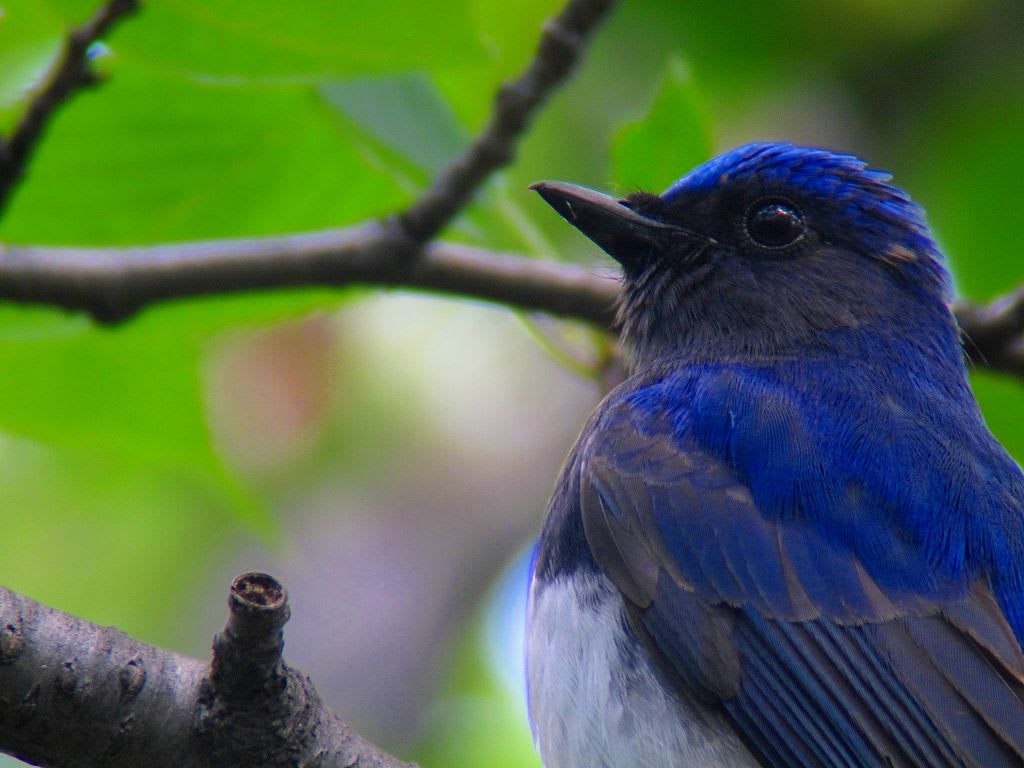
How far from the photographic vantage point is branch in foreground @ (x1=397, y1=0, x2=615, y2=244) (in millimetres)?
3938

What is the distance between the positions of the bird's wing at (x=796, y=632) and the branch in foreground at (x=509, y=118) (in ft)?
2.89

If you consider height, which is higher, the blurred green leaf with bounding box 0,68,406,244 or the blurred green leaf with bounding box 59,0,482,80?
the blurred green leaf with bounding box 59,0,482,80

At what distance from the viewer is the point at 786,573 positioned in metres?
3.69

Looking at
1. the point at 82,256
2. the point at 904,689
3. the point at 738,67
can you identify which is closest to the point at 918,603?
the point at 904,689

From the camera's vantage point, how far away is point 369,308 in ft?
26.0

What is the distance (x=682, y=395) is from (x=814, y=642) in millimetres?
932

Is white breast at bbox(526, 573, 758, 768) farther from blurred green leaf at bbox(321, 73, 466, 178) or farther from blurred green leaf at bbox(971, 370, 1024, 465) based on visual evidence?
blurred green leaf at bbox(971, 370, 1024, 465)

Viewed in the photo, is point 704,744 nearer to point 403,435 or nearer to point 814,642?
point 814,642

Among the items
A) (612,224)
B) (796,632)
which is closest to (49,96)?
(612,224)

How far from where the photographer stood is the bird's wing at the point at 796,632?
11.0 ft

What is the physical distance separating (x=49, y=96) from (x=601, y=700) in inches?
80.5

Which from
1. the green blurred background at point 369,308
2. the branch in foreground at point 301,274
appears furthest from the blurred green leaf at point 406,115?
the branch in foreground at point 301,274

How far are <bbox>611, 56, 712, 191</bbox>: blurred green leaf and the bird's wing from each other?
0.90m

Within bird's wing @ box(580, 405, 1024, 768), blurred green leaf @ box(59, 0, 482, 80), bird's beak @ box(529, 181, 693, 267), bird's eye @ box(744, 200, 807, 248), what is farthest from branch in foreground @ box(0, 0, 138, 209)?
bird's eye @ box(744, 200, 807, 248)
